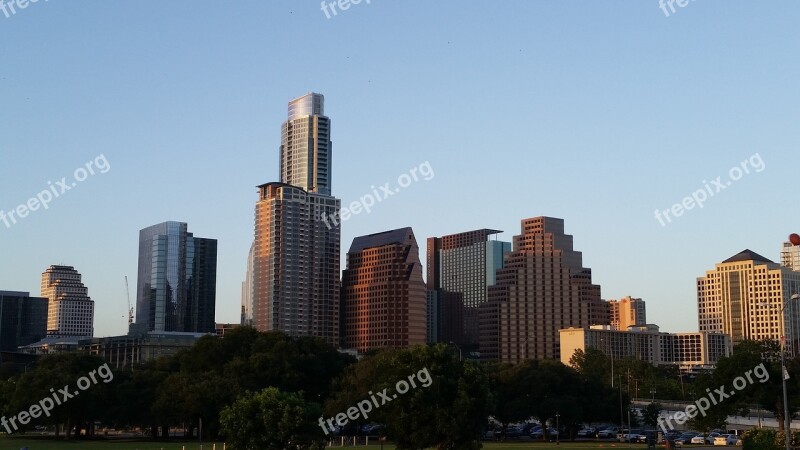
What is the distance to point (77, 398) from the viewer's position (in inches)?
4289

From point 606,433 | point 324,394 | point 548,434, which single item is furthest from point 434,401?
point 606,433

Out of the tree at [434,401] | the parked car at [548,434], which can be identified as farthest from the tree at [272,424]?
the parked car at [548,434]

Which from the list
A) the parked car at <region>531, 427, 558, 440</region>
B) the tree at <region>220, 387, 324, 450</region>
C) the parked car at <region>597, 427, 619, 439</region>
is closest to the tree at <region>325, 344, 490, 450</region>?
the tree at <region>220, 387, 324, 450</region>

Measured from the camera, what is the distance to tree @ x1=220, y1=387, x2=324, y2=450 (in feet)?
192

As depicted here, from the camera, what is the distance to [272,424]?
58.5m

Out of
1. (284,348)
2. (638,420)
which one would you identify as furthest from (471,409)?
(638,420)

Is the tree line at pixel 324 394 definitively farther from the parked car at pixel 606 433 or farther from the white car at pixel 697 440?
the white car at pixel 697 440

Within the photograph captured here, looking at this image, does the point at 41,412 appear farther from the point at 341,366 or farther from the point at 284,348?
the point at 341,366

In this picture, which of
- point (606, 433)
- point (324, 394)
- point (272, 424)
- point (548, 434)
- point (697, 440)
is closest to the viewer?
point (272, 424)

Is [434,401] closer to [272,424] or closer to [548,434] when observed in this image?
[272,424]

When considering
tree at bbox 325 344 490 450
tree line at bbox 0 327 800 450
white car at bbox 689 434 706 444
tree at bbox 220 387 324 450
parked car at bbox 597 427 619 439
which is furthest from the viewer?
parked car at bbox 597 427 619 439

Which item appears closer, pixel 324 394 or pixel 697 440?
pixel 697 440

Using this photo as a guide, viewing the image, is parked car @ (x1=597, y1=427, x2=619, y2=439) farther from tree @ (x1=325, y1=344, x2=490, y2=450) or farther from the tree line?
tree @ (x1=325, y1=344, x2=490, y2=450)

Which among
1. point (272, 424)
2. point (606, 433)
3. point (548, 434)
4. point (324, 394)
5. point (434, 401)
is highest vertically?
point (434, 401)
